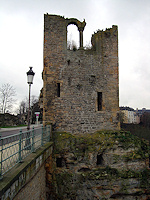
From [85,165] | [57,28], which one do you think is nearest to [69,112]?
[85,165]

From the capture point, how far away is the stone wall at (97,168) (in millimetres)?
7695

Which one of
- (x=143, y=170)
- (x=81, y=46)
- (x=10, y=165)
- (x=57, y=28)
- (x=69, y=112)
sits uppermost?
(x=57, y=28)

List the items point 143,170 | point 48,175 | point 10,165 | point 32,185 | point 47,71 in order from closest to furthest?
point 10,165
point 32,185
point 48,175
point 143,170
point 47,71

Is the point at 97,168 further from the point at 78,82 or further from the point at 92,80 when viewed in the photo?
the point at 92,80

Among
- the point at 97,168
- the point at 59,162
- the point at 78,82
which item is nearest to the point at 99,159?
the point at 97,168

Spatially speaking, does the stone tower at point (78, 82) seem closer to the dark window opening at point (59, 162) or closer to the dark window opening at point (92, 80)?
the dark window opening at point (92, 80)

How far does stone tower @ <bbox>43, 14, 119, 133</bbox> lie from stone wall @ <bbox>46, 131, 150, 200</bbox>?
87cm

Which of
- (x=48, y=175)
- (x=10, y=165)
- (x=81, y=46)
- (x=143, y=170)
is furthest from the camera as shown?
(x=81, y=46)

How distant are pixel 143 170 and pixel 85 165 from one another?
10.3ft

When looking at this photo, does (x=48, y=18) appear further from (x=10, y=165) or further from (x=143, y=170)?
(x=143, y=170)

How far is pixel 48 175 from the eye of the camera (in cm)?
724

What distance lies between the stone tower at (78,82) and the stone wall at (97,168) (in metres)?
0.87

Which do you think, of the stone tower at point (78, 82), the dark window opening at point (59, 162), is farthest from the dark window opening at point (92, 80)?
the dark window opening at point (59, 162)

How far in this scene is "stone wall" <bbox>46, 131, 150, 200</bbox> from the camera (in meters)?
7.70
